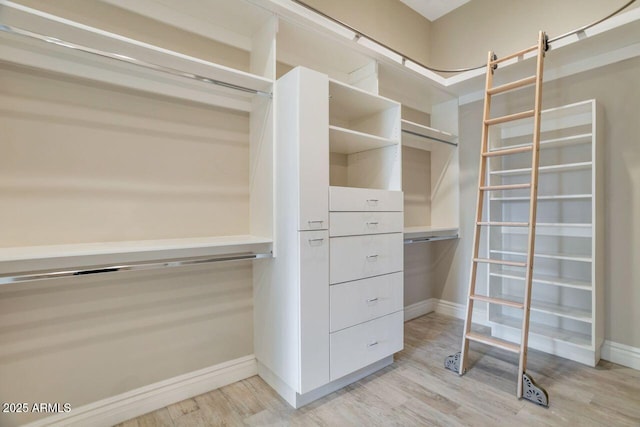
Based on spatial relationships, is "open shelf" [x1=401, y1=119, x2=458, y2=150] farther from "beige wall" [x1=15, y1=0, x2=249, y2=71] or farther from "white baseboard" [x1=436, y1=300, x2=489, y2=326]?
"white baseboard" [x1=436, y1=300, x2=489, y2=326]

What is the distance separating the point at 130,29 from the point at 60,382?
6.23ft

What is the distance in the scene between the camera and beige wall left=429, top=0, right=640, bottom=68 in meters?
2.56

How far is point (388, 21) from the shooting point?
10.1 feet

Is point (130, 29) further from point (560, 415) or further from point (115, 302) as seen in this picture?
point (560, 415)

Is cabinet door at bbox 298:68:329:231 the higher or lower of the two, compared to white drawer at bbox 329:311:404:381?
higher

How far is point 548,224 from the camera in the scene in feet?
8.37

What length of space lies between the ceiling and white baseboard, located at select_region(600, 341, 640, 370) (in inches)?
133

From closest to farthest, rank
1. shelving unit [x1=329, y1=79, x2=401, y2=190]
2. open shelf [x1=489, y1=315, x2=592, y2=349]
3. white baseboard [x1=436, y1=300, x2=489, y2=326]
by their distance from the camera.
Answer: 1. shelving unit [x1=329, y1=79, x2=401, y2=190]
2. open shelf [x1=489, y1=315, x2=592, y2=349]
3. white baseboard [x1=436, y1=300, x2=489, y2=326]

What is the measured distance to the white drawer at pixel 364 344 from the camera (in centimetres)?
192

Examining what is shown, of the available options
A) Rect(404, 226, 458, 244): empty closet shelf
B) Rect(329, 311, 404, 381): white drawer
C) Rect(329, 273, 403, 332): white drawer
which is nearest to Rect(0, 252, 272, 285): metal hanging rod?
Rect(329, 273, 403, 332): white drawer

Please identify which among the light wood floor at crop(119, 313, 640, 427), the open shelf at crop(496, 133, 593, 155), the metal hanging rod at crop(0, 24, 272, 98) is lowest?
the light wood floor at crop(119, 313, 640, 427)

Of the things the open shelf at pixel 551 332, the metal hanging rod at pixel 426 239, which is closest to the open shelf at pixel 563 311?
the open shelf at pixel 551 332

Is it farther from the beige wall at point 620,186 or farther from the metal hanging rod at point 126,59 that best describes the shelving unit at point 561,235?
the metal hanging rod at point 126,59

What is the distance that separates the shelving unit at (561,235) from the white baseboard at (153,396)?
218 cm
